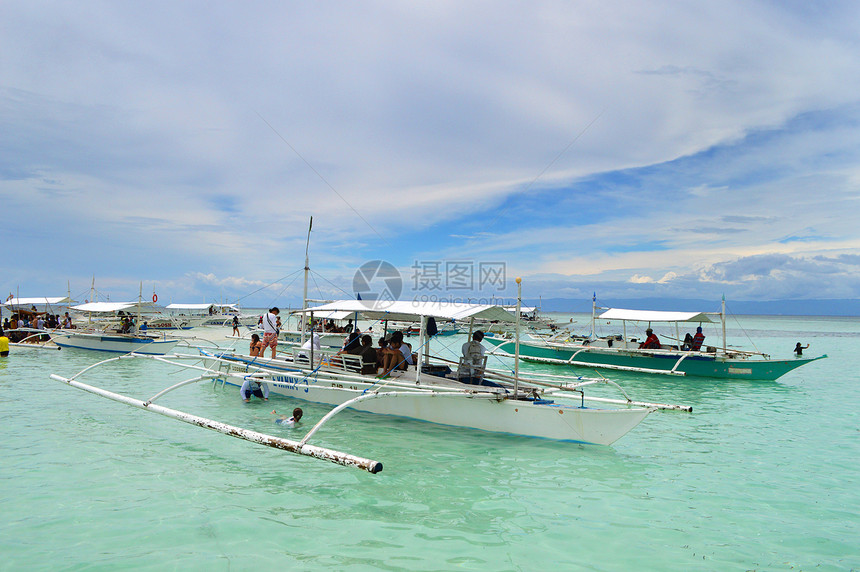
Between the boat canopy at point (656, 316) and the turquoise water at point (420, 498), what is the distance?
877cm

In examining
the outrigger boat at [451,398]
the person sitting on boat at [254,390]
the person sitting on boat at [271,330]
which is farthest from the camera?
the person sitting on boat at [271,330]

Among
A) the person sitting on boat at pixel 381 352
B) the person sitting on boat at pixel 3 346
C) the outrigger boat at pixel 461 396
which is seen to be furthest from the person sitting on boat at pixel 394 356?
the person sitting on boat at pixel 3 346

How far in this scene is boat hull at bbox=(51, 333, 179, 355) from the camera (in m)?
26.0

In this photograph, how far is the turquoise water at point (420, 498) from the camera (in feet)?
18.4

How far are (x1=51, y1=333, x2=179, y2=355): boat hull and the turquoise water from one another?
45.9 ft

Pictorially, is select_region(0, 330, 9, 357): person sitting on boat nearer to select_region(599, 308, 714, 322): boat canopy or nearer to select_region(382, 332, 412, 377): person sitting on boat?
select_region(382, 332, 412, 377): person sitting on boat

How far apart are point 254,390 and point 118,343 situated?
16.9 m

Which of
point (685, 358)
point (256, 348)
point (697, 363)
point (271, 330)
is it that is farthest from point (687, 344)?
point (256, 348)

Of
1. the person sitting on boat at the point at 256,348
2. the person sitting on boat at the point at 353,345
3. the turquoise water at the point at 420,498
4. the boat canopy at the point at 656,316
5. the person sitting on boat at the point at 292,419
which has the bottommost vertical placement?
the turquoise water at the point at 420,498

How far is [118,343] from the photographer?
Answer: 86.9 ft

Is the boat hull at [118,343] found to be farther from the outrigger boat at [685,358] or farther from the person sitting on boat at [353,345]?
the outrigger boat at [685,358]

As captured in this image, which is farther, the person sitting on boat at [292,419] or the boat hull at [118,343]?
the boat hull at [118,343]

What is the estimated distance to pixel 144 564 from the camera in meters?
5.31

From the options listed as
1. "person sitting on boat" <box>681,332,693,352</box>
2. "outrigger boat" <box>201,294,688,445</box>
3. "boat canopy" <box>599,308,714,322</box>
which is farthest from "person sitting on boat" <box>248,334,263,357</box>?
"person sitting on boat" <box>681,332,693,352</box>
